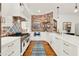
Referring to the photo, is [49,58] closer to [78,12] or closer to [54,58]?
[54,58]

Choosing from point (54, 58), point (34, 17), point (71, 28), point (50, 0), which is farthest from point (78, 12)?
point (34, 17)

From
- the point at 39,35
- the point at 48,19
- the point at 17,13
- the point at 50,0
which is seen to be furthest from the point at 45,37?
the point at 50,0

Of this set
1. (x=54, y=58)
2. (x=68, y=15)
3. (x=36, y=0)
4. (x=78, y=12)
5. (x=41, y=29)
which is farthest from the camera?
(x=41, y=29)

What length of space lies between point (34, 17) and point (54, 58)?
751cm

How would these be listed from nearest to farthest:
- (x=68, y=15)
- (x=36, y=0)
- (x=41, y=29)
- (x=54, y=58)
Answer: (x=54, y=58), (x=36, y=0), (x=68, y=15), (x=41, y=29)

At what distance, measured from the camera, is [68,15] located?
3623 mm

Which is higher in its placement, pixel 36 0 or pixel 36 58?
pixel 36 0

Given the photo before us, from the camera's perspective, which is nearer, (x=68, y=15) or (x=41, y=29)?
(x=68, y=15)

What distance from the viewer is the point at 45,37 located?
27.7 ft

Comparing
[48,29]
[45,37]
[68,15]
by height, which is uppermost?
[68,15]

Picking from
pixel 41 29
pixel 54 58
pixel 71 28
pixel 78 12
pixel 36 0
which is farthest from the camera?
pixel 41 29

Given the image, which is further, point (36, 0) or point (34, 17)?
point (34, 17)

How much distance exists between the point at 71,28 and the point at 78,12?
0.77 metres

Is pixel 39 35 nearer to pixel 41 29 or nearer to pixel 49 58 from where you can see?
pixel 41 29
